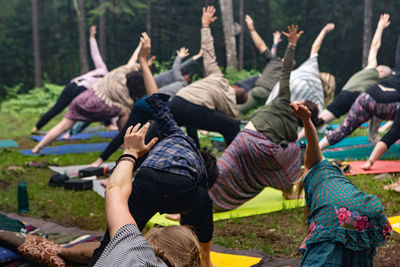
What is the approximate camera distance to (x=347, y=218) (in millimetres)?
2391

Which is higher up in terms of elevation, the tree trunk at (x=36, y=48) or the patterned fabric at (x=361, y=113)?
the patterned fabric at (x=361, y=113)

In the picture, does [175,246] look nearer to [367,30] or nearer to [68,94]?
[68,94]

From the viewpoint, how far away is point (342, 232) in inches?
93.7

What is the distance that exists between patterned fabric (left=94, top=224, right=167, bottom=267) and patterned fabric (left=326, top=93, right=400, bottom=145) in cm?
521

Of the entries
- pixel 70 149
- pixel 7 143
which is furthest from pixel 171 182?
pixel 7 143

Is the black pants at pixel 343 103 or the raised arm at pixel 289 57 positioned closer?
the raised arm at pixel 289 57

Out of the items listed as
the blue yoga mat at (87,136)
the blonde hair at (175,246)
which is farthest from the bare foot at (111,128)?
the blonde hair at (175,246)

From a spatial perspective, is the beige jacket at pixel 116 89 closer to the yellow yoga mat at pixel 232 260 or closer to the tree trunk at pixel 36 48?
the yellow yoga mat at pixel 232 260

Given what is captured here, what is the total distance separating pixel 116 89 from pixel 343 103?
10.9 feet

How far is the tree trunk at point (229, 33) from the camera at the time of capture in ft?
50.9

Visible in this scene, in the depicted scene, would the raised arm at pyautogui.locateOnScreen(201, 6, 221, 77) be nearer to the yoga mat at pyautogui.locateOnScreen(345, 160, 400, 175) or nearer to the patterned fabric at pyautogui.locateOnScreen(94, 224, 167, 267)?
the yoga mat at pyautogui.locateOnScreen(345, 160, 400, 175)

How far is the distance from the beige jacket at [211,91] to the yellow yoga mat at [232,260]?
1.91m

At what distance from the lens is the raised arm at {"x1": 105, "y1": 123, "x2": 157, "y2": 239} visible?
73.0 inches

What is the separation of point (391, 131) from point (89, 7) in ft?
54.4
